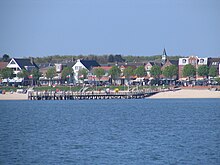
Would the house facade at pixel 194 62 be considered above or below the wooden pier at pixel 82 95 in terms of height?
above

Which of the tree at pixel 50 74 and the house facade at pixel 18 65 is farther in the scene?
the house facade at pixel 18 65

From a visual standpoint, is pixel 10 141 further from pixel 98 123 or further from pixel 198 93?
pixel 198 93

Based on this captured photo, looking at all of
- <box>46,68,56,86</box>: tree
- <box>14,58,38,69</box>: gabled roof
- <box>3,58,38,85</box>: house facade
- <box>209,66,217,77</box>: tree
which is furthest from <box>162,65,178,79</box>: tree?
<box>14,58,38,69</box>: gabled roof

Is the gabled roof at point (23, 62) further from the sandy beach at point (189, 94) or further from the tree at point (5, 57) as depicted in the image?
the sandy beach at point (189, 94)

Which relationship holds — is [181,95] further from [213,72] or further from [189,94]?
[213,72]

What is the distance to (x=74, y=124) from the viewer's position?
56875 millimetres

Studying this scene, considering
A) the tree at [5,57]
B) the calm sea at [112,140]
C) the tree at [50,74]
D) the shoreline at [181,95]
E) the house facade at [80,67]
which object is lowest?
the calm sea at [112,140]

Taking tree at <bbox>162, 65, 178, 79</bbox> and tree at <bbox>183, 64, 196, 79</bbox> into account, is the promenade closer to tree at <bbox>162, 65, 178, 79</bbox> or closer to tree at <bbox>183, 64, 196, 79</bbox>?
tree at <bbox>183, 64, 196, 79</bbox>

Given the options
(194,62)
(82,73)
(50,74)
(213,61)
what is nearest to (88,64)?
(82,73)

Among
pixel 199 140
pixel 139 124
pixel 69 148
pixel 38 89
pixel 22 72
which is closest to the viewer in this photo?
pixel 69 148

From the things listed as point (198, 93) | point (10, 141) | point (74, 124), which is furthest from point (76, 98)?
point (10, 141)

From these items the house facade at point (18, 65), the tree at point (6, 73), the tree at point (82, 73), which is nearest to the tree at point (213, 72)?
the tree at point (82, 73)

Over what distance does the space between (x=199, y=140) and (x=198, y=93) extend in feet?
237

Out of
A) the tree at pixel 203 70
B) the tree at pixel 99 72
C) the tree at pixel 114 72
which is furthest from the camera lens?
the tree at pixel 99 72
